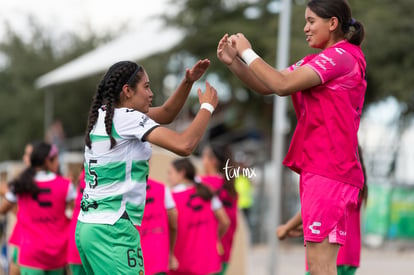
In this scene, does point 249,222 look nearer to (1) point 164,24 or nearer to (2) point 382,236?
(2) point 382,236

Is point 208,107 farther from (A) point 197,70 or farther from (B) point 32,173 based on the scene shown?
(B) point 32,173

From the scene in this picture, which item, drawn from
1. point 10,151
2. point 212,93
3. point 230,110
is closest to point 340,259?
point 212,93

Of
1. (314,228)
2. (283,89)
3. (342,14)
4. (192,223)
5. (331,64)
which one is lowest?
(192,223)

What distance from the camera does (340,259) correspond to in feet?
20.0

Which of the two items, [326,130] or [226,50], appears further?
[226,50]

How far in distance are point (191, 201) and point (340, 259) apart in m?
3.34

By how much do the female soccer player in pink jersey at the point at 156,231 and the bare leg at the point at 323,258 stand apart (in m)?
3.27

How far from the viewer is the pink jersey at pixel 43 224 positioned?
8.17 meters

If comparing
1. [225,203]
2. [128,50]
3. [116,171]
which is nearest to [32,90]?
[128,50]

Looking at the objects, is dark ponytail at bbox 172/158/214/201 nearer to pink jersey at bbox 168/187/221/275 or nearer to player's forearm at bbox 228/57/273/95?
pink jersey at bbox 168/187/221/275

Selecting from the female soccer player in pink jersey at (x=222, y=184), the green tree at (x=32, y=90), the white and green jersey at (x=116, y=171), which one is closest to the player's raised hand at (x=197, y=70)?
the white and green jersey at (x=116, y=171)

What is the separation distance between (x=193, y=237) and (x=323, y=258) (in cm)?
479

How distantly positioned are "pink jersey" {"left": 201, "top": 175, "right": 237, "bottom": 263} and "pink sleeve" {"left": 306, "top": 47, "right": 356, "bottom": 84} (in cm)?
539

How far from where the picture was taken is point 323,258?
14.9 feet
